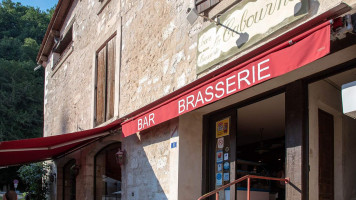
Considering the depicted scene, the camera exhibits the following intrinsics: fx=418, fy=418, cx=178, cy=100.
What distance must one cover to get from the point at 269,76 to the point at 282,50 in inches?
11.4

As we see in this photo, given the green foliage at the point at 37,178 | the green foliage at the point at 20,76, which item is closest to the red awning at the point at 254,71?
the green foliage at the point at 37,178

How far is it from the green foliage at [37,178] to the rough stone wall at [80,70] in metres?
1.30

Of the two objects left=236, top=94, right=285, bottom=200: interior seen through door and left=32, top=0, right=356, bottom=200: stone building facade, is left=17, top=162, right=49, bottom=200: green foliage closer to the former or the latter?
left=32, top=0, right=356, bottom=200: stone building facade

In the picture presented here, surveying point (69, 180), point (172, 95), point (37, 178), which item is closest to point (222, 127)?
point (172, 95)

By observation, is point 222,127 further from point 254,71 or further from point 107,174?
point 107,174

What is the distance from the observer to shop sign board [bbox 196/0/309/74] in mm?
4449

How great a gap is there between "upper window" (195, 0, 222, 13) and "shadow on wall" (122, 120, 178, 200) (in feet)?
5.63

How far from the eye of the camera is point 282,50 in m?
4.18

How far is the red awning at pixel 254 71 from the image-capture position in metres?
3.78

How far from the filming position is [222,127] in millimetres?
6160

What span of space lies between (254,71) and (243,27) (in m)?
0.88

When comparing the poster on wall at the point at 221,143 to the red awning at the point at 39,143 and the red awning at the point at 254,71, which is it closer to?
the red awning at the point at 254,71

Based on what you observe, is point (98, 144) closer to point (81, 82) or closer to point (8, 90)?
point (81, 82)

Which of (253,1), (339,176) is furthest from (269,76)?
(339,176)
